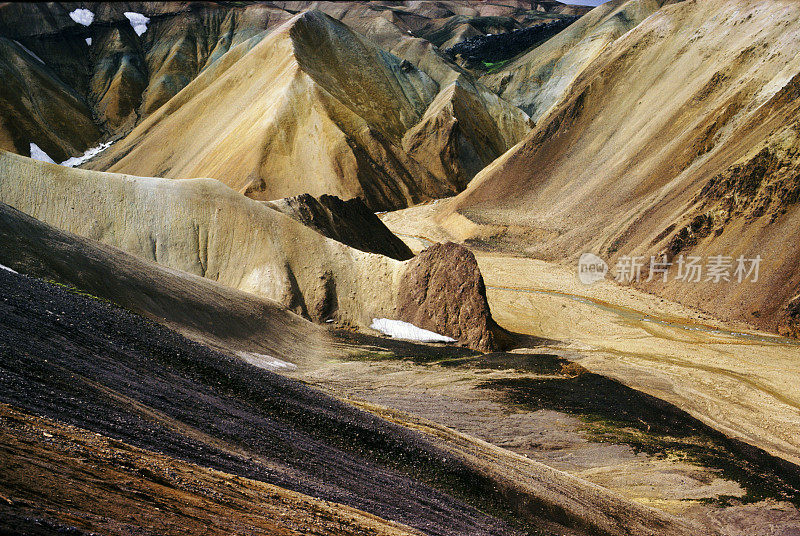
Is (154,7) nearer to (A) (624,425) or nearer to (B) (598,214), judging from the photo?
(B) (598,214)

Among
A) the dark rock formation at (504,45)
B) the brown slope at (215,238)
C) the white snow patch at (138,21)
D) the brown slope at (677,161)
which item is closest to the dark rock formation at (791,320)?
the brown slope at (677,161)

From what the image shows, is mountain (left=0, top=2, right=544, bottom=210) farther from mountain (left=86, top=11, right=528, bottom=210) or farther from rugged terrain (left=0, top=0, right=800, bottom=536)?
rugged terrain (left=0, top=0, right=800, bottom=536)

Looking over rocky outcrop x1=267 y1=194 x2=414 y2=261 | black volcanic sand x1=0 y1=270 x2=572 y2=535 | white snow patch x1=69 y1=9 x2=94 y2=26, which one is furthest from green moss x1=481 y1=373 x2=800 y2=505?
white snow patch x1=69 y1=9 x2=94 y2=26

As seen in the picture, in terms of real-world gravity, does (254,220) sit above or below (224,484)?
above

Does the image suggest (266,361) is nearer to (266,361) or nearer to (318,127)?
(266,361)

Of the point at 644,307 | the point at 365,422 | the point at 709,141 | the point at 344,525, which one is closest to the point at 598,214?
the point at 709,141
